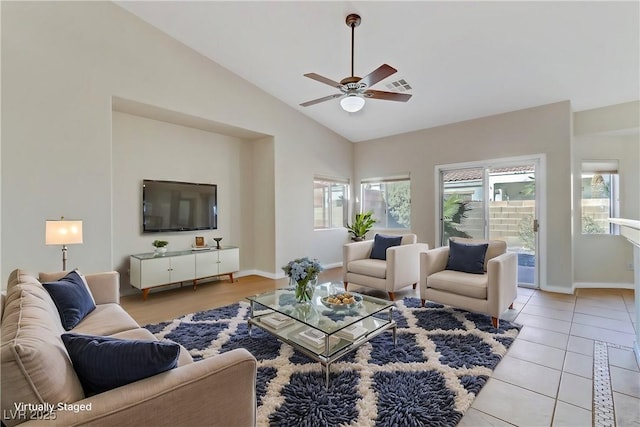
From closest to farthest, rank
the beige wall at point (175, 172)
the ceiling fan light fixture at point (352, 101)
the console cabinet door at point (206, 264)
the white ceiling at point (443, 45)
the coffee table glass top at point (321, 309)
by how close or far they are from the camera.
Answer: the coffee table glass top at point (321, 309), the white ceiling at point (443, 45), the ceiling fan light fixture at point (352, 101), the beige wall at point (175, 172), the console cabinet door at point (206, 264)

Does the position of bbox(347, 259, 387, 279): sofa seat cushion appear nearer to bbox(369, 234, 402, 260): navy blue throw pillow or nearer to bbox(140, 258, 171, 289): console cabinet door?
bbox(369, 234, 402, 260): navy blue throw pillow

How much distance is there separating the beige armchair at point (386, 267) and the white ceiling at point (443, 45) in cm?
236

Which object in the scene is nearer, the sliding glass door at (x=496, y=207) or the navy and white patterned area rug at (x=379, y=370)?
the navy and white patterned area rug at (x=379, y=370)

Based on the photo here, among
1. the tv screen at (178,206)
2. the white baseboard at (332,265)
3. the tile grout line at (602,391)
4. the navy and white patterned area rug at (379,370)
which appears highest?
the tv screen at (178,206)

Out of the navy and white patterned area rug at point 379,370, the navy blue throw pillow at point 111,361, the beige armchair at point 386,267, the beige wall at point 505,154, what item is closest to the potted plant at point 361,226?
the beige wall at point 505,154

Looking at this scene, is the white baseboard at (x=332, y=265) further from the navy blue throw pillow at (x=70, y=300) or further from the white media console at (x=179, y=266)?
the navy blue throw pillow at (x=70, y=300)

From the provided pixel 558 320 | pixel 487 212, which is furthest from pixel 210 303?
pixel 487 212

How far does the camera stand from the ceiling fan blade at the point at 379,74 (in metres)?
2.45

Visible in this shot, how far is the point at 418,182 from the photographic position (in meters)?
5.71

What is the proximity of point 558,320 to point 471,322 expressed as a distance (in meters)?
1.01

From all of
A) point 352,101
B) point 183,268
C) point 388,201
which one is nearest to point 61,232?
point 183,268

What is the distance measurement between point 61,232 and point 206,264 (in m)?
2.08

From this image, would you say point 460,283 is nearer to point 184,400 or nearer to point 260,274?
point 184,400

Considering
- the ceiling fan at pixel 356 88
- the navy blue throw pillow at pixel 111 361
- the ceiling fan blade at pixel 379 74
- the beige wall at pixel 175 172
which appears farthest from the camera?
the beige wall at pixel 175 172
